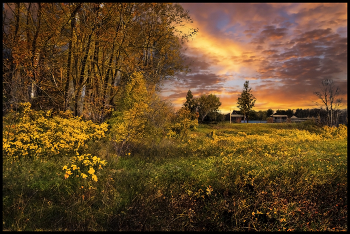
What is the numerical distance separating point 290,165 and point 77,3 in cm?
1148

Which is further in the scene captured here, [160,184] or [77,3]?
[77,3]

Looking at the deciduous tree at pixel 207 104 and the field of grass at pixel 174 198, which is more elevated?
the deciduous tree at pixel 207 104

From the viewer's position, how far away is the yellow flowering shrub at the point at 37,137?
7457 mm

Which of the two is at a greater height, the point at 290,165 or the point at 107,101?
the point at 107,101

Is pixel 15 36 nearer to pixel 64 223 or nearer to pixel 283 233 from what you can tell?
pixel 64 223

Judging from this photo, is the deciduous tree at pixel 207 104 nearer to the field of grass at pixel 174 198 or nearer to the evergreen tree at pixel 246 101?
the evergreen tree at pixel 246 101

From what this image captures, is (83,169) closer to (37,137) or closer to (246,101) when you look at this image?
(37,137)

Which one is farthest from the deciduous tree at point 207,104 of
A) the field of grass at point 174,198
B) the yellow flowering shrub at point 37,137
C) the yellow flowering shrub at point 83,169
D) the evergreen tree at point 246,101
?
the yellow flowering shrub at point 83,169

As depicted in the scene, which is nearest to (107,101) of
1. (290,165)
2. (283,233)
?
(290,165)

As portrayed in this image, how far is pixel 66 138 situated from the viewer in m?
8.11

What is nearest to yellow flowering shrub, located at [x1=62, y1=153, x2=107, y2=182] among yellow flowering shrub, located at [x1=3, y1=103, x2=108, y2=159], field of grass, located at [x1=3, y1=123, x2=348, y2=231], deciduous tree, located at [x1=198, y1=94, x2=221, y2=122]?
field of grass, located at [x1=3, y1=123, x2=348, y2=231]

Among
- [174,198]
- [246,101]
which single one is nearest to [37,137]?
[174,198]

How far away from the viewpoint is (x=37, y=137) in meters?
7.61

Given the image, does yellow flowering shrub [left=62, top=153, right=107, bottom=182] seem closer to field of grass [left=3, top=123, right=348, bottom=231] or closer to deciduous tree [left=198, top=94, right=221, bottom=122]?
field of grass [left=3, top=123, right=348, bottom=231]
